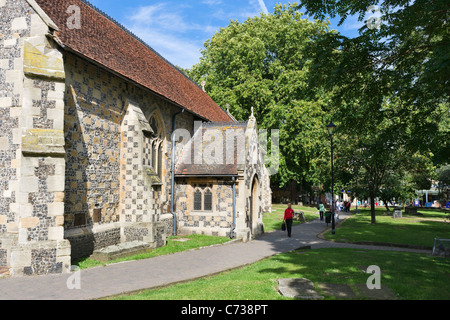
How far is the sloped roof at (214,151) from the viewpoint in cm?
1722

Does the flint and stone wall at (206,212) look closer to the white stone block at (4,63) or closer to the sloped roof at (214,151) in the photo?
the sloped roof at (214,151)

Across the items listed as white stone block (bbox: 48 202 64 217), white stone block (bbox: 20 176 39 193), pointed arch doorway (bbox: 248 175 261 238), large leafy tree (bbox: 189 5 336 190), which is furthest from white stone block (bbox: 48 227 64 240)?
large leafy tree (bbox: 189 5 336 190)

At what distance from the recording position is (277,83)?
34062 mm

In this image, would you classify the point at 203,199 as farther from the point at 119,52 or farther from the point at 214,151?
the point at 119,52

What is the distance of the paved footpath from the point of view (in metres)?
7.27

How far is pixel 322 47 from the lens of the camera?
32.1 ft

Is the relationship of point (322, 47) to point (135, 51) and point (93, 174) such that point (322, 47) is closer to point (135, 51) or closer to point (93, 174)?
point (93, 174)

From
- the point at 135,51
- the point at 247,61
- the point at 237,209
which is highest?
the point at 247,61

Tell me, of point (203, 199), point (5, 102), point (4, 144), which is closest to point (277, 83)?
point (203, 199)

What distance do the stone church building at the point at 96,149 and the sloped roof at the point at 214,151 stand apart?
0.07 m
